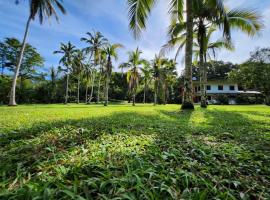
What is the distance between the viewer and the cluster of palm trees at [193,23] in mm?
8828

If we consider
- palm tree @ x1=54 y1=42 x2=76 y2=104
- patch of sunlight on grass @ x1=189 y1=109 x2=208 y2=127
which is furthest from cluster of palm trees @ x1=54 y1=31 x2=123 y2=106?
patch of sunlight on grass @ x1=189 y1=109 x2=208 y2=127

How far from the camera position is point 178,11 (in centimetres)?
1103

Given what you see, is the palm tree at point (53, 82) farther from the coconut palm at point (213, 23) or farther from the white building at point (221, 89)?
the coconut palm at point (213, 23)

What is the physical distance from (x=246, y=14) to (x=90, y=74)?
27.4 m

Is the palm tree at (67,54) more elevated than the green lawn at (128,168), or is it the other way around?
the palm tree at (67,54)

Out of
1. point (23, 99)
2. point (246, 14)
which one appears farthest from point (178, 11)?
point (23, 99)

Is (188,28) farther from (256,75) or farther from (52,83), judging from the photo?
(52,83)

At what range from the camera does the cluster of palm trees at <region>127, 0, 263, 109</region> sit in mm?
8828

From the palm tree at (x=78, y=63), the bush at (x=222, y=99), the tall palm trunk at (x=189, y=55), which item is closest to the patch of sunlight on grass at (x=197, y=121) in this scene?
the tall palm trunk at (x=189, y=55)

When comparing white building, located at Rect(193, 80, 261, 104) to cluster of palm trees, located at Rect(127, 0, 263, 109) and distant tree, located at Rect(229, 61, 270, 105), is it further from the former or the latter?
cluster of palm trees, located at Rect(127, 0, 263, 109)

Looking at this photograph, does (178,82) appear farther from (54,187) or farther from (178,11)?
(54,187)

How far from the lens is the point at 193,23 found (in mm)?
11852

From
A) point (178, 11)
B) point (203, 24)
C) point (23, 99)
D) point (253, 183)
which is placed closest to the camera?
point (253, 183)

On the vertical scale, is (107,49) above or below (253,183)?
above
